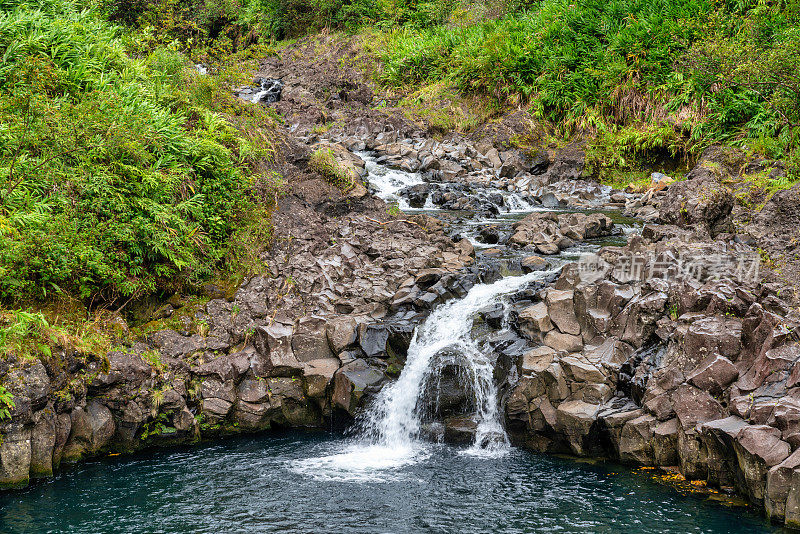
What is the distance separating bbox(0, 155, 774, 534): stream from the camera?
25.4ft

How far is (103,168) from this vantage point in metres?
10.9

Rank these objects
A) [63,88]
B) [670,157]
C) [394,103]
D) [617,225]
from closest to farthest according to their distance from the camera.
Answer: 1. [63,88]
2. [617,225]
3. [670,157]
4. [394,103]

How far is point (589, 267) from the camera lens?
10.9 metres

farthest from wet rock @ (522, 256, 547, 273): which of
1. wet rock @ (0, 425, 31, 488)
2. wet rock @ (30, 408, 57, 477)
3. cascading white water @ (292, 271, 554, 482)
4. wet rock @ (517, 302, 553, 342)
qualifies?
wet rock @ (0, 425, 31, 488)

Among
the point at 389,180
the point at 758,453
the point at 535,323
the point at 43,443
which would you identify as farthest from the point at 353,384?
the point at 389,180

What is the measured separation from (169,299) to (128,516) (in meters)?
4.45

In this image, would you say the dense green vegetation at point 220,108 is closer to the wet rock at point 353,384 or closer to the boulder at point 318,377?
the boulder at point 318,377

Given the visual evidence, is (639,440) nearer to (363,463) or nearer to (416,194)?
(363,463)

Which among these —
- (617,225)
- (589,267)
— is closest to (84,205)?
(589,267)

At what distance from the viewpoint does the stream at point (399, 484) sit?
7.75 m

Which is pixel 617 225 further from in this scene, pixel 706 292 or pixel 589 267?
pixel 706 292

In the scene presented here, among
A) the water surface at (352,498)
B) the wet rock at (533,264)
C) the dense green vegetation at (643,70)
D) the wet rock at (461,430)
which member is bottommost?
the water surface at (352,498)

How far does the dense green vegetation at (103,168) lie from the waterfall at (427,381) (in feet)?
14.3

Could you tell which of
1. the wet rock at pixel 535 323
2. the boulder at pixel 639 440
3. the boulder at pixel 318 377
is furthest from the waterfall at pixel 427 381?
the boulder at pixel 639 440
